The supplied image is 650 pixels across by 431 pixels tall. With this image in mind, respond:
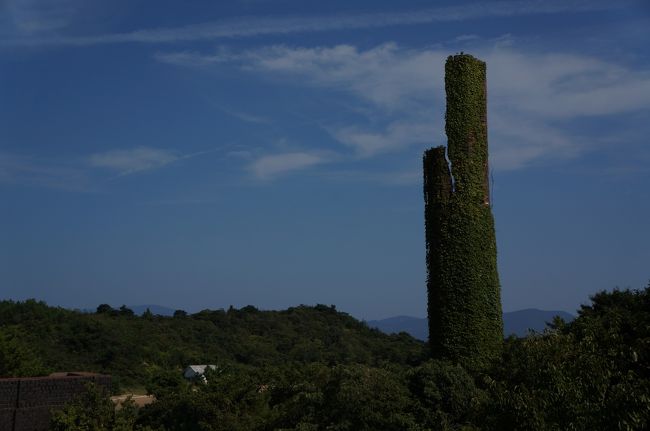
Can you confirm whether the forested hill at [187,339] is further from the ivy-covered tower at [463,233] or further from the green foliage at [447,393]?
the ivy-covered tower at [463,233]

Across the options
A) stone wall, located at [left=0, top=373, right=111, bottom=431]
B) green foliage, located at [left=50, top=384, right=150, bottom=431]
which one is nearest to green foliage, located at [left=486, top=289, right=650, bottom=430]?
green foliage, located at [left=50, top=384, right=150, bottom=431]

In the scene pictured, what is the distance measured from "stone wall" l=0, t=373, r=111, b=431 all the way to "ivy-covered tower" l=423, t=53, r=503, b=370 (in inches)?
381

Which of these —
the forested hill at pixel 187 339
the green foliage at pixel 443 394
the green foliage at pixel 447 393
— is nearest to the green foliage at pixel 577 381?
the green foliage at pixel 447 393

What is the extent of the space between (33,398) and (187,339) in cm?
3979

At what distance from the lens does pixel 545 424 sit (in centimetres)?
980

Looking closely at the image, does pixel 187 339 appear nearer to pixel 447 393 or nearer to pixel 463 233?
pixel 463 233

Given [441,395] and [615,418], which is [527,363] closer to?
[441,395]

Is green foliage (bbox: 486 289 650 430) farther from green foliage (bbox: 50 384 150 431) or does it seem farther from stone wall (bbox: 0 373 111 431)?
stone wall (bbox: 0 373 111 431)

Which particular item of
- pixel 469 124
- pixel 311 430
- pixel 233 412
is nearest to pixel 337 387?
pixel 311 430

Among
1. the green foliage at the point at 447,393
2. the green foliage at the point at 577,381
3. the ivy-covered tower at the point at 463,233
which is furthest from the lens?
the ivy-covered tower at the point at 463,233

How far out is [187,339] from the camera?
5812cm

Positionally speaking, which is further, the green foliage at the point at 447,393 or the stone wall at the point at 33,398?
the stone wall at the point at 33,398

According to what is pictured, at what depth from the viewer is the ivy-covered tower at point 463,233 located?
18.8 metres

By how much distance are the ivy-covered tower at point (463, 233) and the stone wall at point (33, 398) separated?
31.7 feet
